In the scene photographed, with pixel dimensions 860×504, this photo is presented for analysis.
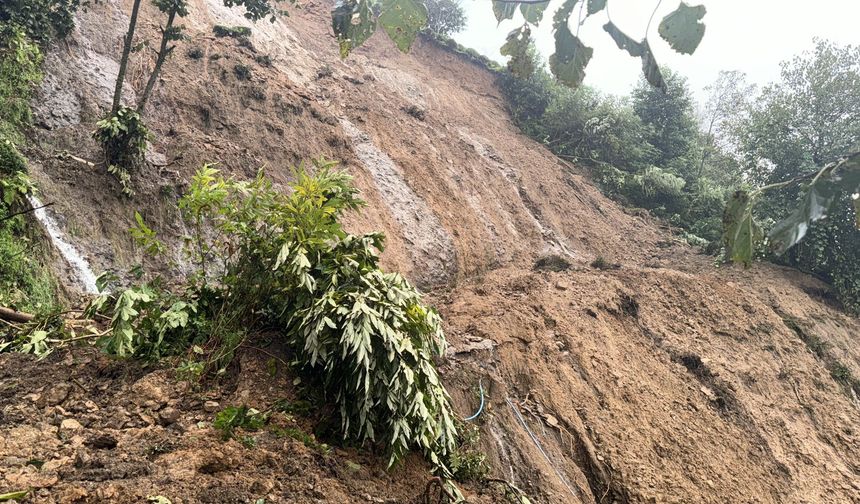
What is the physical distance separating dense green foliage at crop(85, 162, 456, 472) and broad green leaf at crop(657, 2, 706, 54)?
260 cm

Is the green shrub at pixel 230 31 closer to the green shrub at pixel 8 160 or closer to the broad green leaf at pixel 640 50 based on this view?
the green shrub at pixel 8 160

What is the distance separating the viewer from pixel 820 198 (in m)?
1.28

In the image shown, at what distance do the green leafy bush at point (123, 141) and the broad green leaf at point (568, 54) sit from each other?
6.58 meters

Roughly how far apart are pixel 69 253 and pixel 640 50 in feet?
21.5

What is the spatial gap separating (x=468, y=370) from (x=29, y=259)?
465cm

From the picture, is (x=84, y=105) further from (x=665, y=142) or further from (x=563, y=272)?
(x=665, y=142)

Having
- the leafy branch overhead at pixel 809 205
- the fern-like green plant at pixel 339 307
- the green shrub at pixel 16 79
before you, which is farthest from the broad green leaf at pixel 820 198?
the green shrub at pixel 16 79

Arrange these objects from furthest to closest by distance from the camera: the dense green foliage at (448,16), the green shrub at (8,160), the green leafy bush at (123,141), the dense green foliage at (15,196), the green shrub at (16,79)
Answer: the dense green foliage at (448,16) < the green shrub at (16,79) < the green leafy bush at (123,141) < the green shrub at (8,160) < the dense green foliage at (15,196)

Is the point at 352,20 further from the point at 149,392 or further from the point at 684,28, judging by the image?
the point at 149,392

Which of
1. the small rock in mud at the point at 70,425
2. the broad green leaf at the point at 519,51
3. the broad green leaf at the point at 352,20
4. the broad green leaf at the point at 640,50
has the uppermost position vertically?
the broad green leaf at the point at 519,51

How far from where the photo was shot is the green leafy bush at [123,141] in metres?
6.45

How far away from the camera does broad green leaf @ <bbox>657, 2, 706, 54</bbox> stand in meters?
1.32

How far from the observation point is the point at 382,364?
3.54 meters

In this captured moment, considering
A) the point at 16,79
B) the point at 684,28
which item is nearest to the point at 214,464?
the point at 684,28
